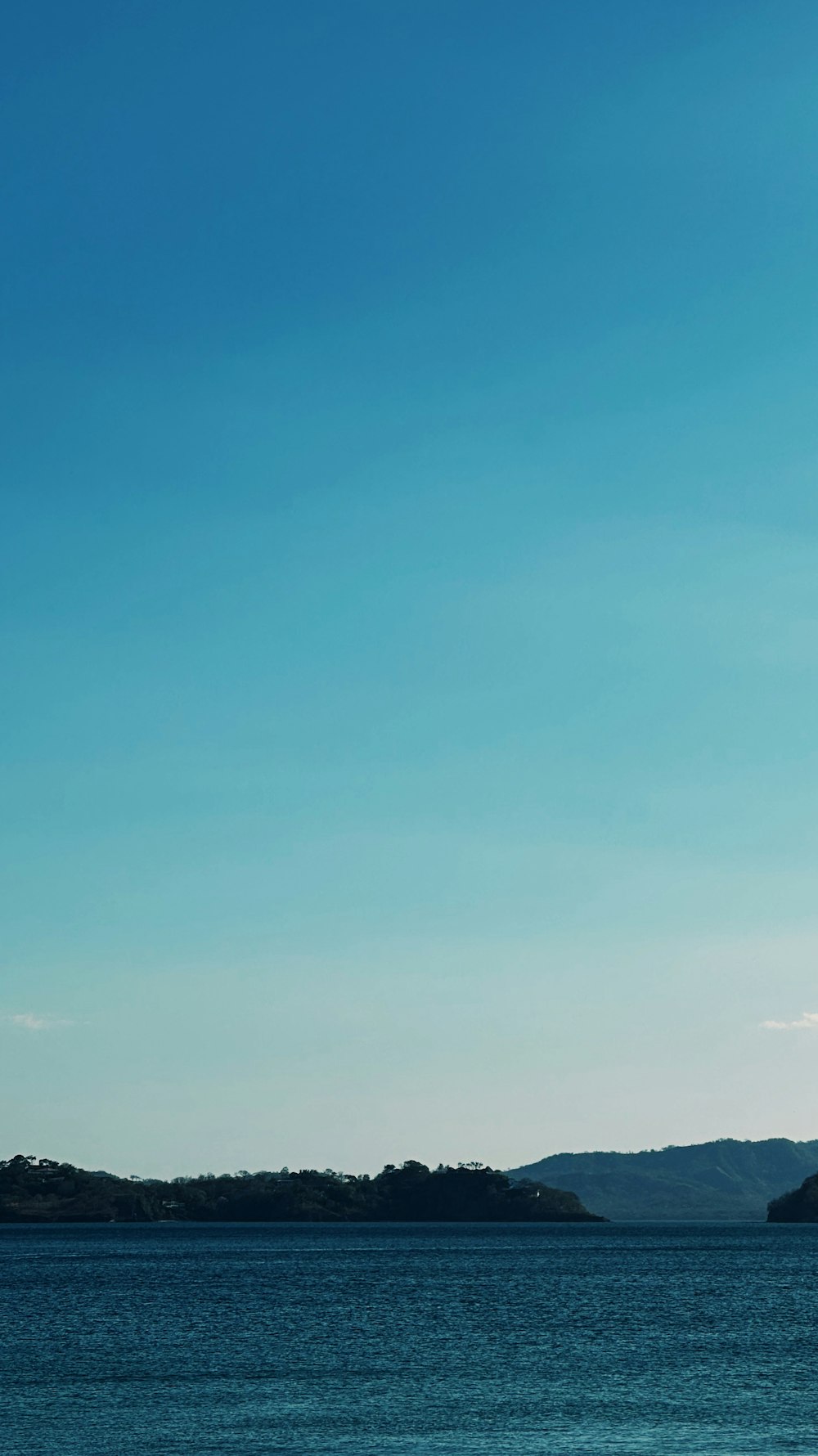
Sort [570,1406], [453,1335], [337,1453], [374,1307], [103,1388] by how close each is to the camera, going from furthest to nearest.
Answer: [374,1307] → [453,1335] → [103,1388] → [570,1406] → [337,1453]

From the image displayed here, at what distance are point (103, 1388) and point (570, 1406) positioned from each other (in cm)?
2037

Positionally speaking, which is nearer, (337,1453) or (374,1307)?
(337,1453)

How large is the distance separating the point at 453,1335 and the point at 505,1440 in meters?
41.8

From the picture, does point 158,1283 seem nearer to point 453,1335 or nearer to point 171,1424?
point 453,1335

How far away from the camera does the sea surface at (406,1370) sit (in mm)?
52562

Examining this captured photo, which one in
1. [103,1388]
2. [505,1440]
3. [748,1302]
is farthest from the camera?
[748,1302]

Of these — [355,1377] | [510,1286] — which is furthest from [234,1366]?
[510,1286]

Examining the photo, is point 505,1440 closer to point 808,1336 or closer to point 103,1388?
point 103,1388

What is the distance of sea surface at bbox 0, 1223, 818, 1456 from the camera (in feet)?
172

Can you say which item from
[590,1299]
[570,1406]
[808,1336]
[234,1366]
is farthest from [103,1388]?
[590,1299]

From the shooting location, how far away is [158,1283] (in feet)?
491

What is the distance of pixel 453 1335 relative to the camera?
92188mm

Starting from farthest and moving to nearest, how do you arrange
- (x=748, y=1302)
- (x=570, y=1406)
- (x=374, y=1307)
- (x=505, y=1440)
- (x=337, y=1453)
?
(x=748, y=1302), (x=374, y=1307), (x=570, y=1406), (x=505, y=1440), (x=337, y=1453)

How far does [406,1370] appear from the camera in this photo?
2879 inches
